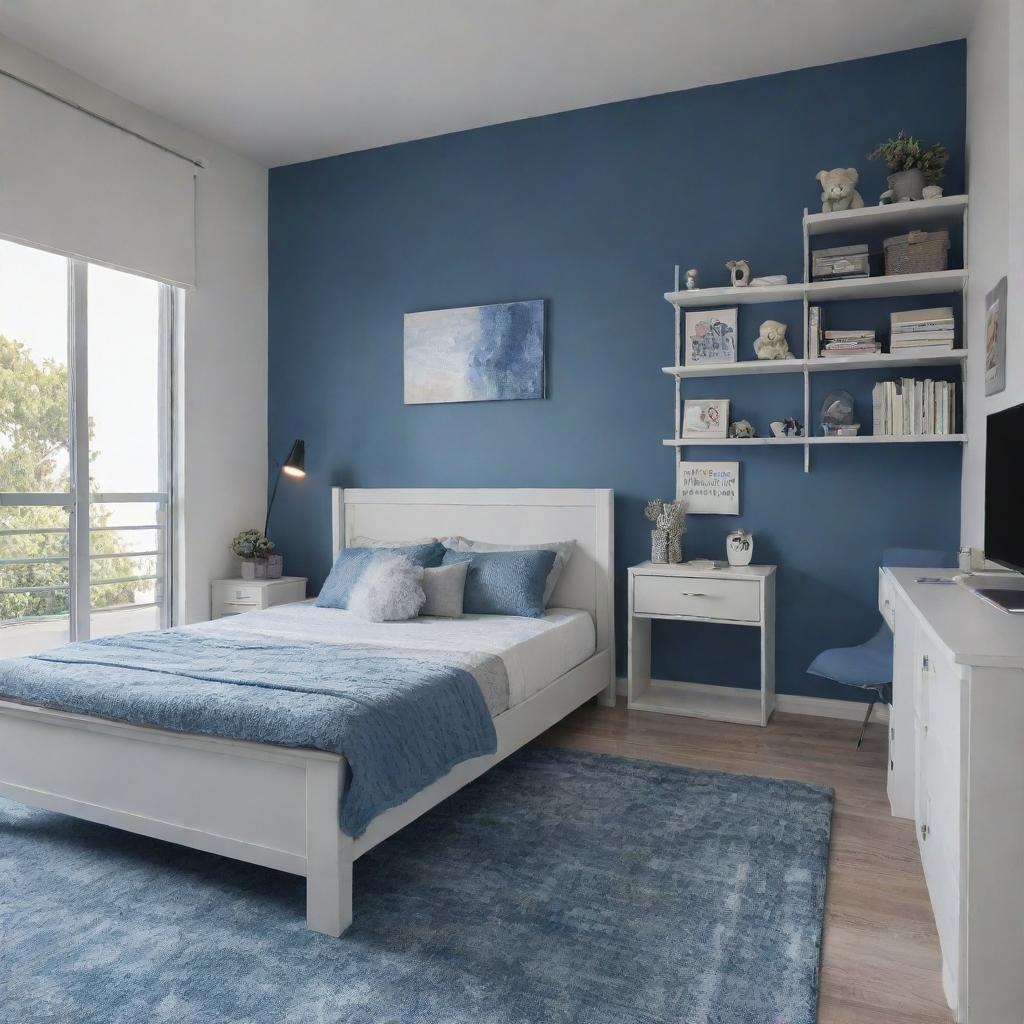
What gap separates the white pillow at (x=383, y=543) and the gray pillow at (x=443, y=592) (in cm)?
40

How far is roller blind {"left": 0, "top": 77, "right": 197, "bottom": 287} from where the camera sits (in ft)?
11.7

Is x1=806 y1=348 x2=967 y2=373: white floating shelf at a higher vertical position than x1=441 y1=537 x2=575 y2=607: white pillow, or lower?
higher

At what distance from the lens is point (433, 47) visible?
3.63 meters

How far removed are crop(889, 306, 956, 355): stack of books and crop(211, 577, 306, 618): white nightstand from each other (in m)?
3.32

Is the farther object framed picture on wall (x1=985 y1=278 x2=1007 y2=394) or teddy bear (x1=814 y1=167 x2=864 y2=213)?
teddy bear (x1=814 y1=167 x2=864 y2=213)

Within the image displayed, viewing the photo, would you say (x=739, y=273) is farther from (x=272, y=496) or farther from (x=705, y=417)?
(x=272, y=496)

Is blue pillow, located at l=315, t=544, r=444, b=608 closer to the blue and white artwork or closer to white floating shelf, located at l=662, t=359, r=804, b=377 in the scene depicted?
the blue and white artwork

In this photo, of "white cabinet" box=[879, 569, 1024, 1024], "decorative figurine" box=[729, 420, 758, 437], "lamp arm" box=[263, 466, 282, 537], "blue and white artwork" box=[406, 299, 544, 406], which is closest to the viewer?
"white cabinet" box=[879, 569, 1024, 1024]

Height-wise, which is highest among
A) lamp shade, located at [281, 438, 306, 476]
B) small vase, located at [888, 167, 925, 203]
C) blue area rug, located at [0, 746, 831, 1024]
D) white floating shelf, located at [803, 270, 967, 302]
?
small vase, located at [888, 167, 925, 203]

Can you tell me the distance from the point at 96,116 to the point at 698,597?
3567 millimetres

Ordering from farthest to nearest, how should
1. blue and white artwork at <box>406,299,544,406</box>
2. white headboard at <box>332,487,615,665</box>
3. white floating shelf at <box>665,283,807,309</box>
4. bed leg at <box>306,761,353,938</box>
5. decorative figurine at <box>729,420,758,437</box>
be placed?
blue and white artwork at <box>406,299,544,406</box>, white headboard at <box>332,487,615,665</box>, decorative figurine at <box>729,420,758,437</box>, white floating shelf at <box>665,283,807,309</box>, bed leg at <box>306,761,353,938</box>

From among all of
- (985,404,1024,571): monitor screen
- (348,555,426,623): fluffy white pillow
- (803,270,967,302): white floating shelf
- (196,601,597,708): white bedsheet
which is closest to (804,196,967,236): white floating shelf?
(803,270,967,302): white floating shelf

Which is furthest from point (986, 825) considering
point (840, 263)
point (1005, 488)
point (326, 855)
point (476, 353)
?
point (476, 353)

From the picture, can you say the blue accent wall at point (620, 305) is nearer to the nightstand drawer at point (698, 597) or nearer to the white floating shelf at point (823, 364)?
the white floating shelf at point (823, 364)
